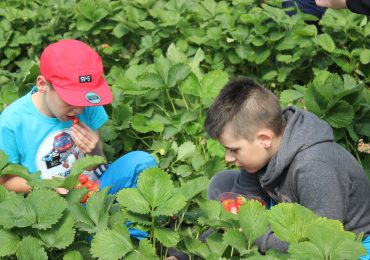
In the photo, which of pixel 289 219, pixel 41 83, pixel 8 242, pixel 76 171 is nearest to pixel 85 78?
pixel 41 83

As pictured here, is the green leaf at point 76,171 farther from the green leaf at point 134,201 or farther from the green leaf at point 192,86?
the green leaf at point 192,86

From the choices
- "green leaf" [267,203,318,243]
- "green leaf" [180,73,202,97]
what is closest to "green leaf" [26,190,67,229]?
"green leaf" [267,203,318,243]

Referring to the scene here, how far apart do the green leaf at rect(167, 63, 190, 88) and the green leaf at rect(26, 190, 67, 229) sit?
5.83ft

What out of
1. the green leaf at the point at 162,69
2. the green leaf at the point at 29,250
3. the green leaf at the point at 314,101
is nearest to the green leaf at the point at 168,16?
the green leaf at the point at 162,69

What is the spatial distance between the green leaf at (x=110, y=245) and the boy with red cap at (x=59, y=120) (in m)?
0.95

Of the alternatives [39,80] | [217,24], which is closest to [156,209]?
[39,80]

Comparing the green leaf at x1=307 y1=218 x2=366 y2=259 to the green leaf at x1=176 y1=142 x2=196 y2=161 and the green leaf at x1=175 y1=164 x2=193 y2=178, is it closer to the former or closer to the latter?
the green leaf at x1=175 y1=164 x2=193 y2=178

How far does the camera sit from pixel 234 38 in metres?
4.64

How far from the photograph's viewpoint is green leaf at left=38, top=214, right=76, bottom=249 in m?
2.28

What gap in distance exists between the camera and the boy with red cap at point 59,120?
3.11m

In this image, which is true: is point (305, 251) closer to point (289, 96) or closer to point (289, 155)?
point (289, 155)

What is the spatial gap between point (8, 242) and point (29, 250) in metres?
0.13

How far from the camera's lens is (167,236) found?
2.33 m

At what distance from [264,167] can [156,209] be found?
788 mm
